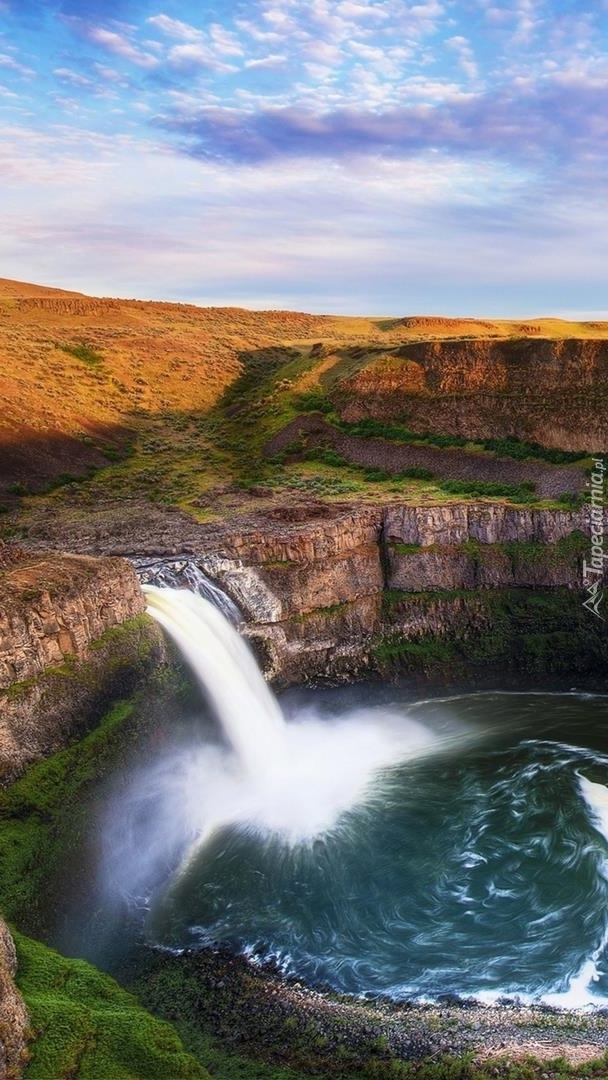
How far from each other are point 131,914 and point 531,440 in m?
35.8

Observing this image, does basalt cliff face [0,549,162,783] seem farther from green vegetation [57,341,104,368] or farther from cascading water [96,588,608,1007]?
green vegetation [57,341,104,368]

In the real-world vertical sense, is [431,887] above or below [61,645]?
below

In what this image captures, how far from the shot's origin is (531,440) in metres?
48.4

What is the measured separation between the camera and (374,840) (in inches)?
973

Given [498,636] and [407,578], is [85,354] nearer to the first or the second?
[407,578]

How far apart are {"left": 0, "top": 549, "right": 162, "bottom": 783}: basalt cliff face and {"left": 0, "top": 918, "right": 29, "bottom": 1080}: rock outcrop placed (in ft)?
26.5

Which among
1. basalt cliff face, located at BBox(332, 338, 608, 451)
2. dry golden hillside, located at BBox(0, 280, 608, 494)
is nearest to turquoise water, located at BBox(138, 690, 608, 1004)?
basalt cliff face, located at BBox(332, 338, 608, 451)

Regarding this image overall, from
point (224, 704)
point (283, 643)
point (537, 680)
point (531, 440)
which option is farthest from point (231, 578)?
point (531, 440)

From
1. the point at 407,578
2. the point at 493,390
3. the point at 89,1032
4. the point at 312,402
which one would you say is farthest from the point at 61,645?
the point at 312,402

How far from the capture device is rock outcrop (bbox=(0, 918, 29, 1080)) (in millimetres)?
13336

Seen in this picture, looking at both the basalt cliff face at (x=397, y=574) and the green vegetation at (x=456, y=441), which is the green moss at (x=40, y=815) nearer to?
the basalt cliff face at (x=397, y=574)

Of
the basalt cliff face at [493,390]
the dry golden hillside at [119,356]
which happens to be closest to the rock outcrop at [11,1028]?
the dry golden hillside at [119,356]

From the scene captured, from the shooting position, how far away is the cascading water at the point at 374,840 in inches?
790

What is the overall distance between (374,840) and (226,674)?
27.3 ft
